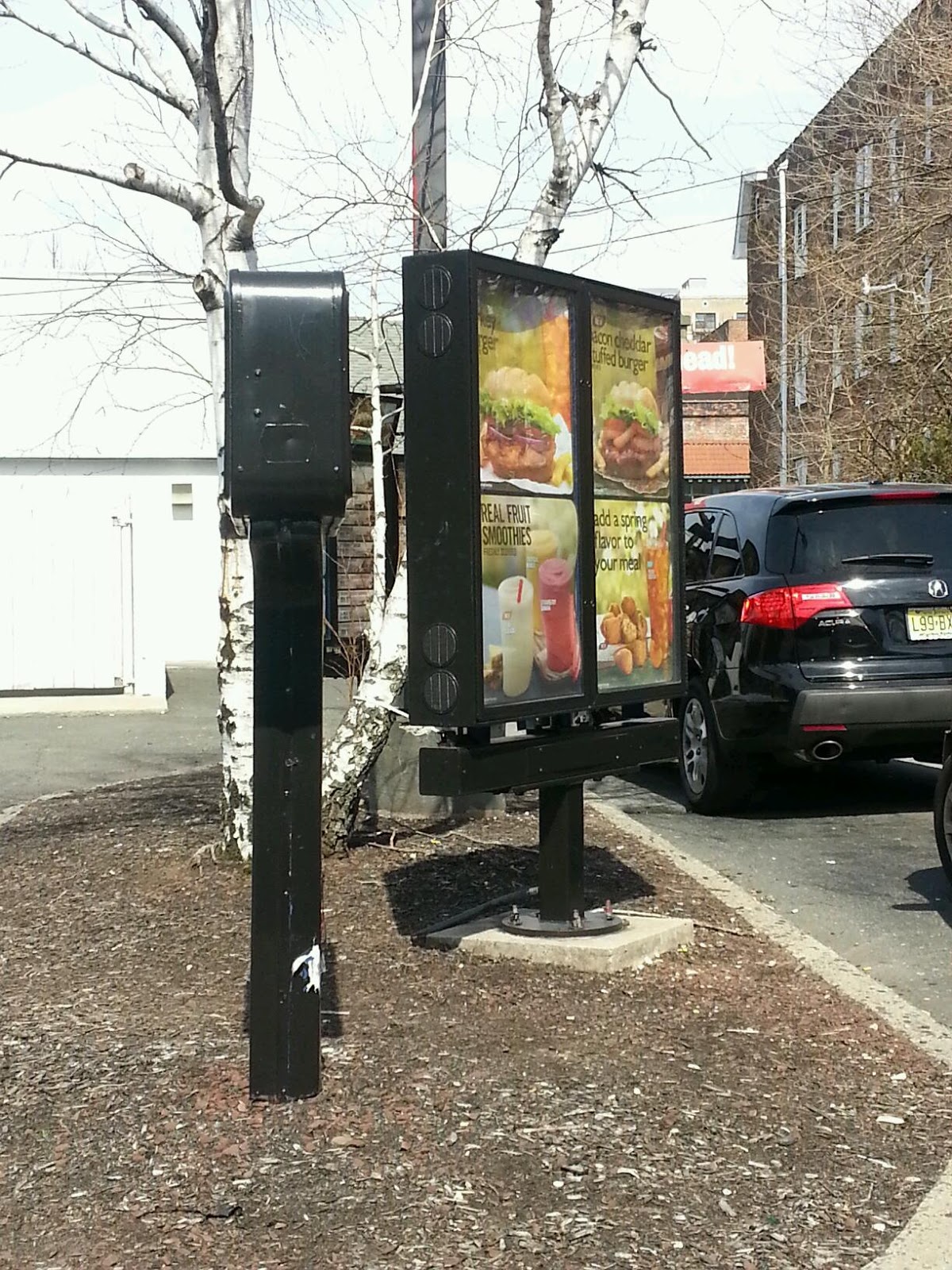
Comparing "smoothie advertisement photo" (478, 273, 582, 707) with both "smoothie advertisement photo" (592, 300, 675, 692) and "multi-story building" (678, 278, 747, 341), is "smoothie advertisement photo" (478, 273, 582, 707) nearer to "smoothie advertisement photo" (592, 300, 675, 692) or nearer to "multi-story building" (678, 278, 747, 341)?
"smoothie advertisement photo" (592, 300, 675, 692)

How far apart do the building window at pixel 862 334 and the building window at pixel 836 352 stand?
25 cm

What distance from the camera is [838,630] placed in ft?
28.9

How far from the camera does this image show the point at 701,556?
10242 mm

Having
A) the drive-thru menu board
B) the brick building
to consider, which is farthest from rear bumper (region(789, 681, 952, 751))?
the brick building

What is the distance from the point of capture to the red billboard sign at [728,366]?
4112 cm

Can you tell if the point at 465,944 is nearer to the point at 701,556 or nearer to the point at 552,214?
the point at 552,214

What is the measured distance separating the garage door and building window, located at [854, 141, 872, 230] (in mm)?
10089

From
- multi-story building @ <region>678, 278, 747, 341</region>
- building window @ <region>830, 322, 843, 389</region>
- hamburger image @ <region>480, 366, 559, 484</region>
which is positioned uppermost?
multi-story building @ <region>678, 278, 747, 341</region>

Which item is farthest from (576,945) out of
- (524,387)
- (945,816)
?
(945,816)

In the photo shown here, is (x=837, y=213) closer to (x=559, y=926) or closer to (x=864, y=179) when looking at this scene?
(x=864, y=179)

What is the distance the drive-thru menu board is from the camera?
5109mm

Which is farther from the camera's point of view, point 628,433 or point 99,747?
point 99,747

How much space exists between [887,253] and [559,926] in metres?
14.9

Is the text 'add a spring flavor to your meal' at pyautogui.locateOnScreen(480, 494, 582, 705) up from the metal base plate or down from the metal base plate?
up
